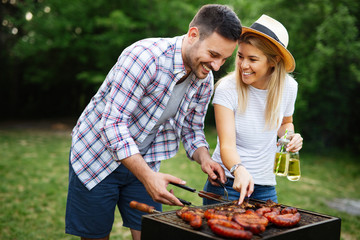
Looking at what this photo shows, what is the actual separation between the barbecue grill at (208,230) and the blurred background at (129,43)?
6.81 meters

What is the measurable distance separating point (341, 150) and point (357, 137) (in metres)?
0.70

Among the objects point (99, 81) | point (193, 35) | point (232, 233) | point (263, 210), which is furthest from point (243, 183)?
point (99, 81)

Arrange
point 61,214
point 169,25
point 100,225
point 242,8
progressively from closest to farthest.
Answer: point 100,225
point 61,214
point 242,8
point 169,25

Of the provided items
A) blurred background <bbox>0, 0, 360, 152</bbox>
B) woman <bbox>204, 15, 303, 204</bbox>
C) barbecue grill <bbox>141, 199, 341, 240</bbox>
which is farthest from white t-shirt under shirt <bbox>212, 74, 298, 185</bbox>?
blurred background <bbox>0, 0, 360, 152</bbox>

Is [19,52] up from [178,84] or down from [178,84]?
up

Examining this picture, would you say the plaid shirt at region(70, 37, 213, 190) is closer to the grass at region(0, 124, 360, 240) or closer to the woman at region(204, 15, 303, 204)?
the woman at region(204, 15, 303, 204)

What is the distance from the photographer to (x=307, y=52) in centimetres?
1219

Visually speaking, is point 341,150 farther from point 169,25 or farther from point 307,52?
point 169,25

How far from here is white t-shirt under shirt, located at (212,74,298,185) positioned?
276 centimetres

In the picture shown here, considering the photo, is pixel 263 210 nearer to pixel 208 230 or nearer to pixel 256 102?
pixel 208 230

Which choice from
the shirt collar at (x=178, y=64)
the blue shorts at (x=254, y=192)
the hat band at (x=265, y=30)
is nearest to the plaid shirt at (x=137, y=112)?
the shirt collar at (x=178, y=64)

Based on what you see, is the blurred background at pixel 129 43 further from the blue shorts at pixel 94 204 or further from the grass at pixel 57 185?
the blue shorts at pixel 94 204

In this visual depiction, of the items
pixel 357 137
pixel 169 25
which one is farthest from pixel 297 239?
pixel 169 25

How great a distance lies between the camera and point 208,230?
76.1 inches
